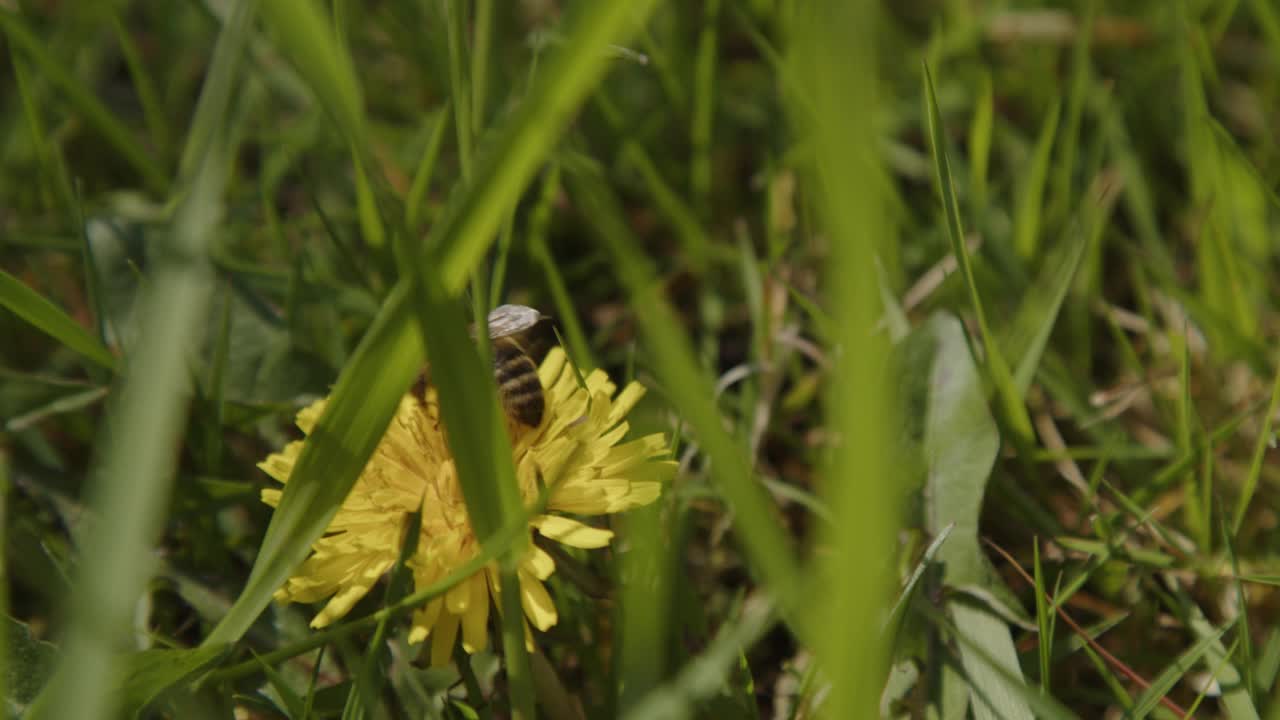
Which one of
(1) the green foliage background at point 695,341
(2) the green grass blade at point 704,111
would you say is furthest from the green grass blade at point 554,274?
A: (2) the green grass blade at point 704,111

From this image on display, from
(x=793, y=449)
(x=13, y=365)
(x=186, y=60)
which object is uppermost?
(x=186, y=60)

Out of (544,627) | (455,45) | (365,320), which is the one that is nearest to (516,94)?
(365,320)

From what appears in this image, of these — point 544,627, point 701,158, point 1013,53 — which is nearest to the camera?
point 544,627

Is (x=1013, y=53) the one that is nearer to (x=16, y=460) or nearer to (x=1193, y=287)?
(x=1193, y=287)

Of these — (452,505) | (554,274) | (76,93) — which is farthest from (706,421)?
(76,93)

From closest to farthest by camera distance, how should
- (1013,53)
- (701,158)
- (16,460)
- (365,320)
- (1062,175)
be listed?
(16,460) → (365,320) → (1062,175) → (701,158) → (1013,53)

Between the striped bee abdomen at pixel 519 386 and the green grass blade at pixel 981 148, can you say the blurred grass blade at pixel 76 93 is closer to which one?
the striped bee abdomen at pixel 519 386

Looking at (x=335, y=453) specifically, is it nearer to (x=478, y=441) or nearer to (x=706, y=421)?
(x=478, y=441)
